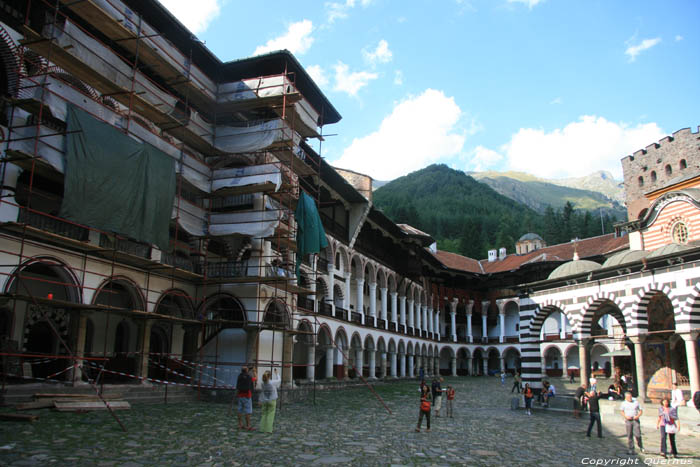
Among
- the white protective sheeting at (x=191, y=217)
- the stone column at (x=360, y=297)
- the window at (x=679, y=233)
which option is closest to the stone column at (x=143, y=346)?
the white protective sheeting at (x=191, y=217)

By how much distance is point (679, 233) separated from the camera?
21.5 m

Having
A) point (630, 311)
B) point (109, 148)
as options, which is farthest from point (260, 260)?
point (630, 311)

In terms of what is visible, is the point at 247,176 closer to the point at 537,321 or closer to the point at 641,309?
the point at 537,321

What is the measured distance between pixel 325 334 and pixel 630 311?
16626 mm

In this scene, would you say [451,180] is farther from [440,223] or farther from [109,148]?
[109,148]

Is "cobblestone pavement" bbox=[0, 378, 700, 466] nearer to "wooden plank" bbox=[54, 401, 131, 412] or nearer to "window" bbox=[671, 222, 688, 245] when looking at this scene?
A: "wooden plank" bbox=[54, 401, 131, 412]

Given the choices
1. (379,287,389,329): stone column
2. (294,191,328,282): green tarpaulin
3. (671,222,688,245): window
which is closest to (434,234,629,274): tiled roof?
(379,287,389,329): stone column

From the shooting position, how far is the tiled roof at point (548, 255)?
46.2 metres

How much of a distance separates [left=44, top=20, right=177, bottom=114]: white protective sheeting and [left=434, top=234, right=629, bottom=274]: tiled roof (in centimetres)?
3563

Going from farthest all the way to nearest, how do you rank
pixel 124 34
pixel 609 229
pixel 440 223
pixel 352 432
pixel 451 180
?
pixel 451 180
pixel 440 223
pixel 609 229
pixel 124 34
pixel 352 432

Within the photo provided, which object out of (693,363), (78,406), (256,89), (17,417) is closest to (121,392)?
(78,406)

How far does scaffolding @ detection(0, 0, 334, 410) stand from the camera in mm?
13039

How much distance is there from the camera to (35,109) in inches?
510

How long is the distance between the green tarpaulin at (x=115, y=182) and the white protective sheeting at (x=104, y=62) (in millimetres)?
1732
